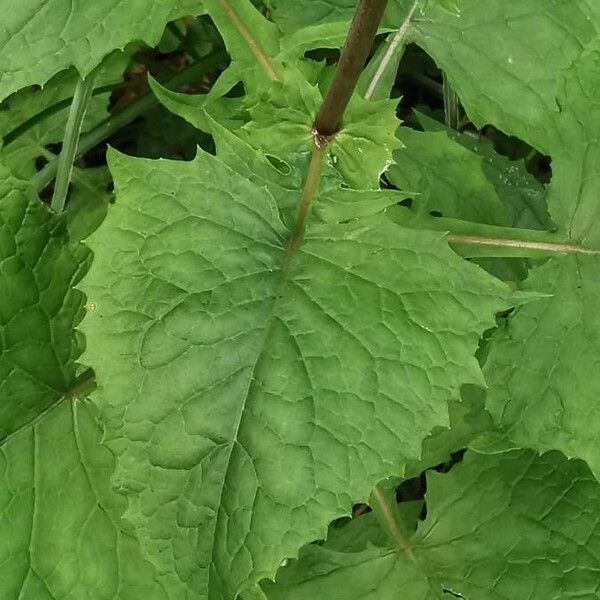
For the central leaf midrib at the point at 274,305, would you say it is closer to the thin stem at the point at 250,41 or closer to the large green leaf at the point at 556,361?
the thin stem at the point at 250,41

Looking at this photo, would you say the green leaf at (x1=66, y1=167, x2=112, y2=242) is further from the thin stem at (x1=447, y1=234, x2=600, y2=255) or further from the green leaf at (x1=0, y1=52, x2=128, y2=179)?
the thin stem at (x1=447, y1=234, x2=600, y2=255)

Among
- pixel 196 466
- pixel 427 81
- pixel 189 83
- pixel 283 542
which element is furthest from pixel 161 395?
pixel 427 81

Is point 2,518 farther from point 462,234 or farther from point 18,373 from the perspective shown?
point 462,234

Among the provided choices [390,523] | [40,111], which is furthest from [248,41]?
[390,523]

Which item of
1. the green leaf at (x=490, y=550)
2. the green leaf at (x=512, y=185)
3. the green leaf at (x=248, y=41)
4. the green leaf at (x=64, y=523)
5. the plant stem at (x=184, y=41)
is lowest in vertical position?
the green leaf at (x=490, y=550)

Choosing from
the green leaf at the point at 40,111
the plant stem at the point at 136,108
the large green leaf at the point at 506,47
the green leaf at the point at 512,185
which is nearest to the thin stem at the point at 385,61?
the large green leaf at the point at 506,47

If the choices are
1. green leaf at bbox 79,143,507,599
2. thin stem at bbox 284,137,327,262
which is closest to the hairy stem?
green leaf at bbox 79,143,507,599
